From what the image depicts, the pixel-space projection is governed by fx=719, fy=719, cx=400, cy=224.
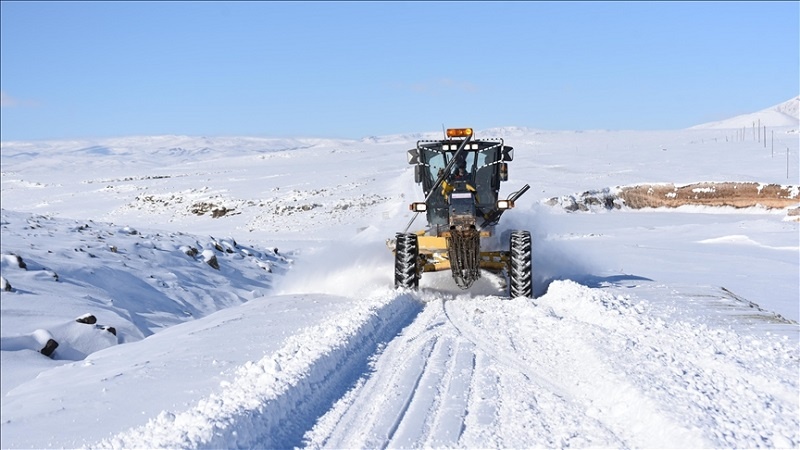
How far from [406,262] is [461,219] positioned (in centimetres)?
121

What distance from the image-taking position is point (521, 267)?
1184 centimetres

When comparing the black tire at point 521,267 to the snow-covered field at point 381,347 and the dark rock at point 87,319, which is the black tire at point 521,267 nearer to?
the snow-covered field at point 381,347

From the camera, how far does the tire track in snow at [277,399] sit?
16.5 ft

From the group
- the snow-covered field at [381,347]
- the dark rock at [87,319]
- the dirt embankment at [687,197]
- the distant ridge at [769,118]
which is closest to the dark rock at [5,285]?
the snow-covered field at [381,347]

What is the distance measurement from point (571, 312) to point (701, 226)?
56.1 feet

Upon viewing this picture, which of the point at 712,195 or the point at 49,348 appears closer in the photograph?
the point at 49,348

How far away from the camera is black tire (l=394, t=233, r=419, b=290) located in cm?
1217

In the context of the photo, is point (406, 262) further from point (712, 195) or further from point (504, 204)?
point (712, 195)

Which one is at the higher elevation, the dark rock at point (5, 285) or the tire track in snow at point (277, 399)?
the dark rock at point (5, 285)

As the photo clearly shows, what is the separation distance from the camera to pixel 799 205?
26.1 meters

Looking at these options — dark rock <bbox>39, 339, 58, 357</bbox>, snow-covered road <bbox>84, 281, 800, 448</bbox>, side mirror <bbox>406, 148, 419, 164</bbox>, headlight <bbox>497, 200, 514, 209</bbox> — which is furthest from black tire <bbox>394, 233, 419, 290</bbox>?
dark rock <bbox>39, 339, 58, 357</bbox>

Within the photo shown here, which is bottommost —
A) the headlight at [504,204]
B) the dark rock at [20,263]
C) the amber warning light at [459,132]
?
the dark rock at [20,263]

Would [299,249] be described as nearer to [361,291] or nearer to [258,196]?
[361,291]

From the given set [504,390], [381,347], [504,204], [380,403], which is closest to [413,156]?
[504,204]
